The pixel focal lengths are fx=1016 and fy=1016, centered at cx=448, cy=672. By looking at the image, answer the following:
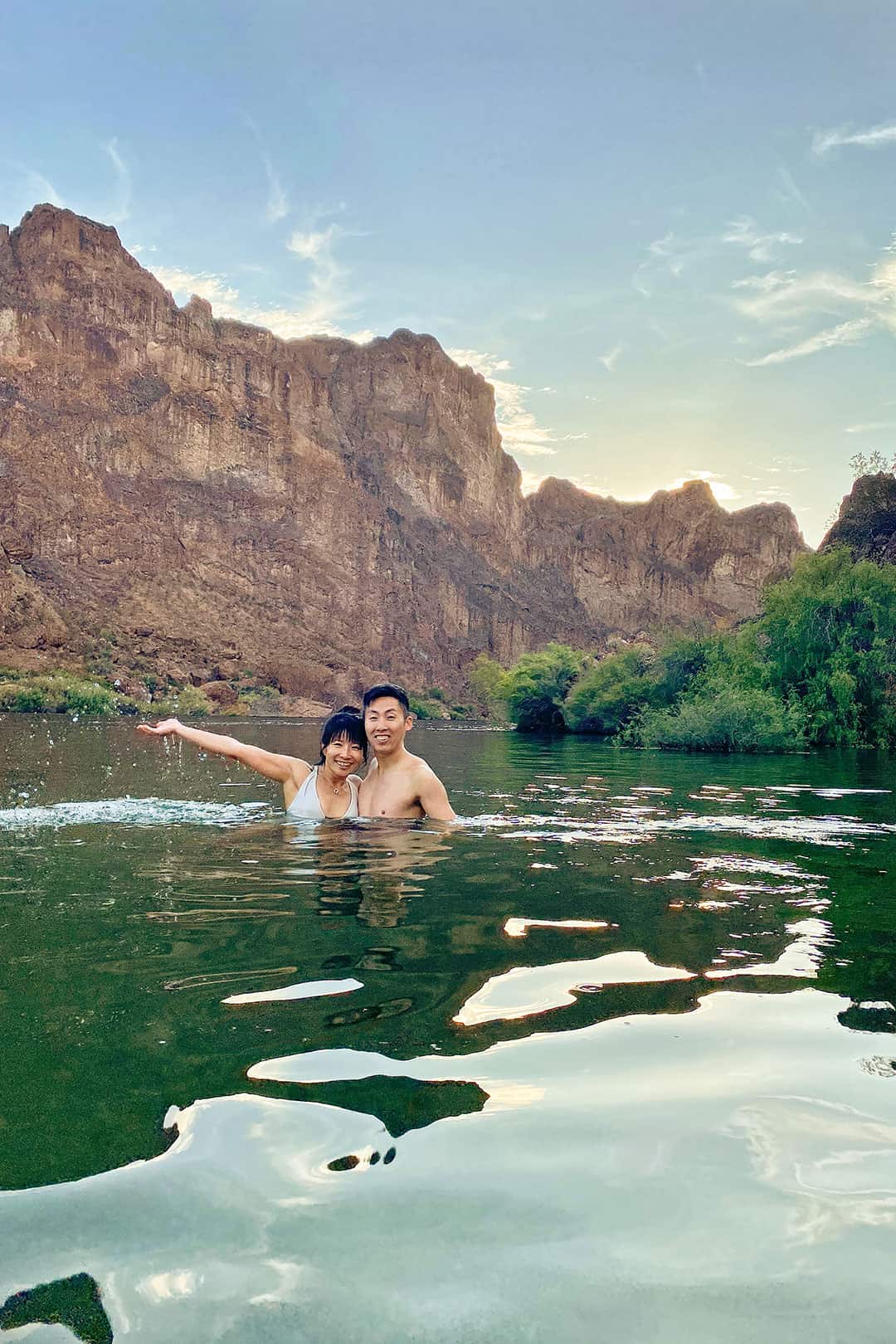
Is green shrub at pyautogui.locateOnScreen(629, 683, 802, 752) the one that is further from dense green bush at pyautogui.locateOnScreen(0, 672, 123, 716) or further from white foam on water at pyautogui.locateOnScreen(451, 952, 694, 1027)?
dense green bush at pyautogui.locateOnScreen(0, 672, 123, 716)

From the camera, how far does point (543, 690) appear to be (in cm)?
5956

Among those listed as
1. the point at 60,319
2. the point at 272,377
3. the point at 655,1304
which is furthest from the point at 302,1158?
the point at 272,377

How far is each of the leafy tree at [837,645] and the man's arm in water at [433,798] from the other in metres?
32.3

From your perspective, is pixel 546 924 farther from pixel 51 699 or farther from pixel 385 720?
pixel 51 699

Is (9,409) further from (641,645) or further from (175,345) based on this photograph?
(641,645)

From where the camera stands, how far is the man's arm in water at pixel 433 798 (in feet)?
33.1

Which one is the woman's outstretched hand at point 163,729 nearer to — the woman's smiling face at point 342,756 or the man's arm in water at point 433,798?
the woman's smiling face at point 342,756

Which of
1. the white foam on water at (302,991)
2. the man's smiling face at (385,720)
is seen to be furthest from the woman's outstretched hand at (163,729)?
the white foam on water at (302,991)

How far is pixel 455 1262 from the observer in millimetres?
2145

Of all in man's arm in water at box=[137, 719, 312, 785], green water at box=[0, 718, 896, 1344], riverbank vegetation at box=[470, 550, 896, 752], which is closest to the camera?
green water at box=[0, 718, 896, 1344]

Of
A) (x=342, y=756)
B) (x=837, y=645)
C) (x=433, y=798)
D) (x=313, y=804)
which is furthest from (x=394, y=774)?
(x=837, y=645)

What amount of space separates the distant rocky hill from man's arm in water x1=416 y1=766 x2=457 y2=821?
5504 centimetres

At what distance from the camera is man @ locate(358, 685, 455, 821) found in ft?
30.5

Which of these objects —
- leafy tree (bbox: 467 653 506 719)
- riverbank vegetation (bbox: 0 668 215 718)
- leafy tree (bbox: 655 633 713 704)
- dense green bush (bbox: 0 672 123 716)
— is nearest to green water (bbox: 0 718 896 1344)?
leafy tree (bbox: 655 633 713 704)
